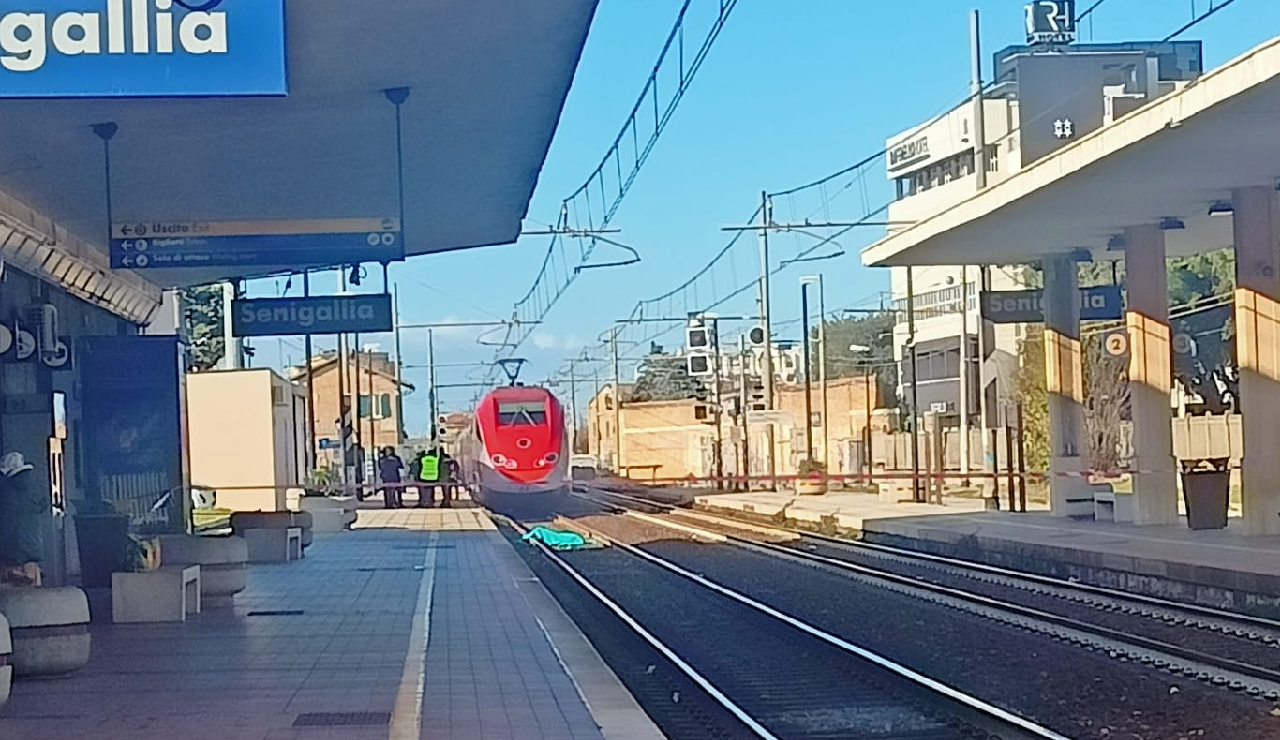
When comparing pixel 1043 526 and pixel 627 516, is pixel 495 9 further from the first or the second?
pixel 627 516

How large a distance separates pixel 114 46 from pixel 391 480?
43528 mm

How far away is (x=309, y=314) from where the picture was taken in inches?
797

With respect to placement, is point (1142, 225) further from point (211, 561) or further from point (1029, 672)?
point (211, 561)

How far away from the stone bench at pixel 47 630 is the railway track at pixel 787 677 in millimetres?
3952

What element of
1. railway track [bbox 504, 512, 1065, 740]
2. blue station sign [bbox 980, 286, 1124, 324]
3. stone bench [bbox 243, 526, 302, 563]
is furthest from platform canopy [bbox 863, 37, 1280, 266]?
stone bench [bbox 243, 526, 302, 563]

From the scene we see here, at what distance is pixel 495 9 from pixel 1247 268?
14.0m

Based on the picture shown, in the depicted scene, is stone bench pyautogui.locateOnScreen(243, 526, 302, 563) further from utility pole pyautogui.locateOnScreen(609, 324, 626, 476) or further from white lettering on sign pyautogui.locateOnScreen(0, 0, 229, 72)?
utility pole pyautogui.locateOnScreen(609, 324, 626, 476)

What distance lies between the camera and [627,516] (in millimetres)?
43219

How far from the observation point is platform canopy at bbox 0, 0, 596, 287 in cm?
1242

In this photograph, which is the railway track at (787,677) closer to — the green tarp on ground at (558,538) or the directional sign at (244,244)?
the directional sign at (244,244)

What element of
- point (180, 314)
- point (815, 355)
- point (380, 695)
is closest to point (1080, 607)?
point (380, 695)

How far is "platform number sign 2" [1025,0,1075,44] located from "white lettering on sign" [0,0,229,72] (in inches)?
1846

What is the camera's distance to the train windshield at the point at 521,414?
46938 mm

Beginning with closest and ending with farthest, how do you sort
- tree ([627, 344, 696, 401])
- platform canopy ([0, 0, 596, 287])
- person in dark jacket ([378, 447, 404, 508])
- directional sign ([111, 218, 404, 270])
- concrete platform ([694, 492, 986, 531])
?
platform canopy ([0, 0, 596, 287]), directional sign ([111, 218, 404, 270]), concrete platform ([694, 492, 986, 531]), person in dark jacket ([378, 447, 404, 508]), tree ([627, 344, 696, 401])
